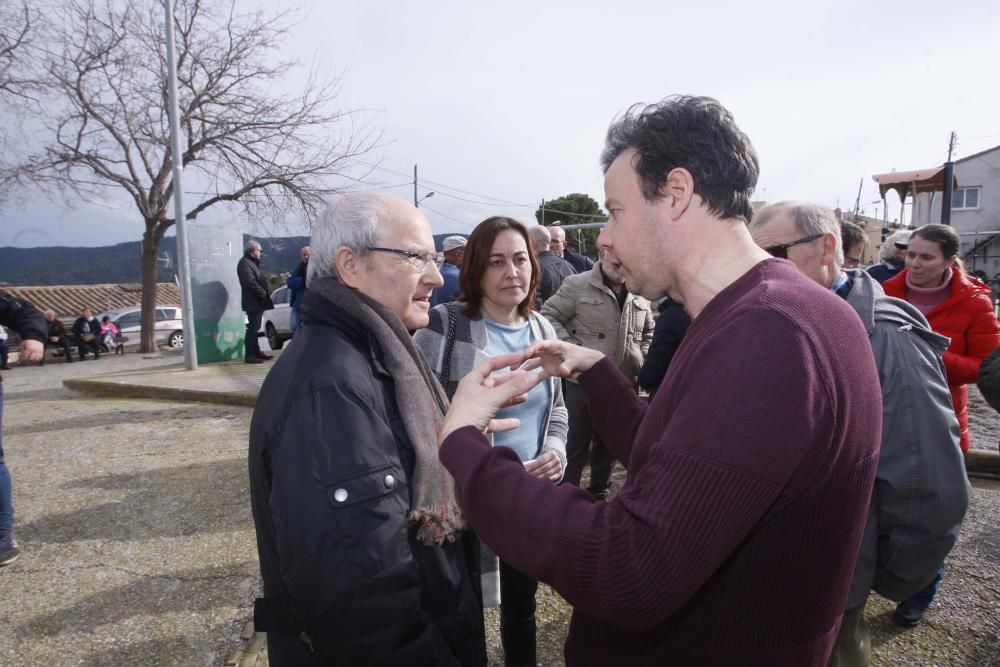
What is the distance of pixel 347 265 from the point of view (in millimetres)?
1734

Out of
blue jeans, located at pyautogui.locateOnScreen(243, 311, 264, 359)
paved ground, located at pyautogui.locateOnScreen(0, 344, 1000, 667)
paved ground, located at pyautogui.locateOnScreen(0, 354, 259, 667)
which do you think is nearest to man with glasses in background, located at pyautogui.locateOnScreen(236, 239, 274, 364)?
blue jeans, located at pyautogui.locateOnScreen(243, 311, 264, 359)

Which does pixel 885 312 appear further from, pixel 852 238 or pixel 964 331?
pixel 852 238

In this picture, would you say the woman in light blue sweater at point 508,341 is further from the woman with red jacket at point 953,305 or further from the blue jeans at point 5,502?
the blue jeans at point 5,502

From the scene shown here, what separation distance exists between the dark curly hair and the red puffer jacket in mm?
2760

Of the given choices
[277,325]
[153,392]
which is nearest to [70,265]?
[277,325]

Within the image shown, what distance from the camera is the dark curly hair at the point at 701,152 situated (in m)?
1.13

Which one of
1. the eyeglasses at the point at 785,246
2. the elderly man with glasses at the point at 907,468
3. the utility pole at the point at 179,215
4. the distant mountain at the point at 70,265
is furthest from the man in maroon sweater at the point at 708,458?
the distant mountain at the point at 70,265

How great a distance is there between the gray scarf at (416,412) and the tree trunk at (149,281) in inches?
648

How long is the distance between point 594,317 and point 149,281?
1606 centimetres

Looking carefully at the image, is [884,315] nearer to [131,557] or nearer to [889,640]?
[889,640]

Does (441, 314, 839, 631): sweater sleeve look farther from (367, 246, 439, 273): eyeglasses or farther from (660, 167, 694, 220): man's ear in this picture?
(367, 246, 439, 273): eyeglasses

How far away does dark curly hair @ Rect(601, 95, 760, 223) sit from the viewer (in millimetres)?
1133

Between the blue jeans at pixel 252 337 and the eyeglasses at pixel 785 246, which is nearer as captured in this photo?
the eyeglasses at pixel 785 246

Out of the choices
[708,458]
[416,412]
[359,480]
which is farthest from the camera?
[416,412]
